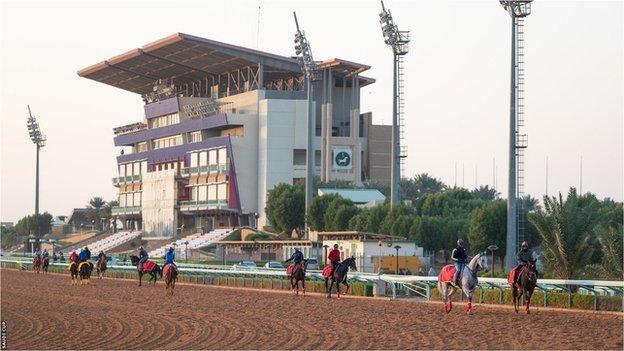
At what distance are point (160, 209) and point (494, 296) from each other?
10471cm

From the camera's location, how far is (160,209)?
451 ft

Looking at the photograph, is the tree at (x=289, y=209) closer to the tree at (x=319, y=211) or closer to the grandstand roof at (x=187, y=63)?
the tree at (x=319, y=211)

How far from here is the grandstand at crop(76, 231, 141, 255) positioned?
131450 millimetres

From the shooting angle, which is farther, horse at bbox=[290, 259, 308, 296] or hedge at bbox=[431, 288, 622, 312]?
horse at bbox=[290, 259, 308, 296]

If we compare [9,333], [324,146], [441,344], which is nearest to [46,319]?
[9,333]

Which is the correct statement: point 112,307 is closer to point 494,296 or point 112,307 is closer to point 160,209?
point 494,296

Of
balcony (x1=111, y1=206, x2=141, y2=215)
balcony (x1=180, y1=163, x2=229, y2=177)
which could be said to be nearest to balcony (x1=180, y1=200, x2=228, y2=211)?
balcony (x1=180, y1=163, x2=229, y2=177)

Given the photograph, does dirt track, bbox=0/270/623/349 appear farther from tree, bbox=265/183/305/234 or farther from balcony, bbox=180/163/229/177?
balcony, bbox=180/163/229/177

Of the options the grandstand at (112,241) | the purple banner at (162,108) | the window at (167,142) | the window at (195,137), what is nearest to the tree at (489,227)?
the window at (195,137)

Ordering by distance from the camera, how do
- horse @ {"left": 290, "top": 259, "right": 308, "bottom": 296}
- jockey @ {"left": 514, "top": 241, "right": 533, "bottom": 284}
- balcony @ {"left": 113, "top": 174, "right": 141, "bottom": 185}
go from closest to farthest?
1. jockey @ {"left": 514, "top": 241, "right": 533, "bottom": 284}
2. horse @ {"left": 290, "top": 259, "right": 308, "bottom": 296}
3. balcony @ {"left": 113, "top": 174, "right": 141, "bottom": 185}

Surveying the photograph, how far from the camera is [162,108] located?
13888 cm

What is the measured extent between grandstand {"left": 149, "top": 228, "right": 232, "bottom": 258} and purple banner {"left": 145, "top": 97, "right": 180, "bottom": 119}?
1856 cm

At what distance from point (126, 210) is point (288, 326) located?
12593 cm

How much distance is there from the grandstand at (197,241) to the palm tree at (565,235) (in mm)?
69376
